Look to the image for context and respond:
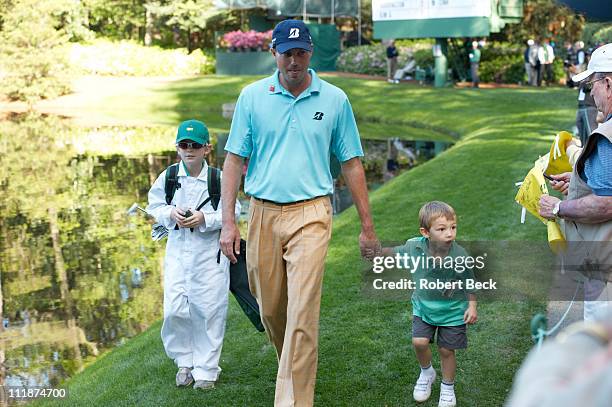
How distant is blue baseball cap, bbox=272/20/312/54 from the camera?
5.27 metres

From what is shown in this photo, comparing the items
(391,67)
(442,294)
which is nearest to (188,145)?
(442,294)

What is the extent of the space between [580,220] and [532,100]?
24.2 metres

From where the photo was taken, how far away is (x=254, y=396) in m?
6.13

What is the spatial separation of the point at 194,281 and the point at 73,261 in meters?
6.16

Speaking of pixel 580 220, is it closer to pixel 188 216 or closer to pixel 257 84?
pixel 257 84

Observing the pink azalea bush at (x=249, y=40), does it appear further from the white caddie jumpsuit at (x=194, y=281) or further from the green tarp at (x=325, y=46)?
the white caddie jumpsuit at (x=194, y=281)

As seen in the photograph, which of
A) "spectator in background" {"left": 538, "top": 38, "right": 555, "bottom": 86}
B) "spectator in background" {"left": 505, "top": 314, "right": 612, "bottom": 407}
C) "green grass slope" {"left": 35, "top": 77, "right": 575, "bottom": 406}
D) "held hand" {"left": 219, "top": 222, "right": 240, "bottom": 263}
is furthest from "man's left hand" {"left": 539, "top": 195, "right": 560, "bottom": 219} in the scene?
"spectator in background" {"left": 538, "top": 38, "right": 555, "bottom": 86}

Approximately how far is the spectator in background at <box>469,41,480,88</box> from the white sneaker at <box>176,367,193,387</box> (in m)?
28.2

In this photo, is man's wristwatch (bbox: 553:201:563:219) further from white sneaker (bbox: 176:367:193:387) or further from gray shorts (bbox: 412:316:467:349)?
white sneaker (bbox: 176:367:193:387)

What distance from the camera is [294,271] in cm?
533

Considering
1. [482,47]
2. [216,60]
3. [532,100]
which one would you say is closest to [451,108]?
[532,100]

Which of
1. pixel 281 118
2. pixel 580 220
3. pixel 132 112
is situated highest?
pixel 281 118

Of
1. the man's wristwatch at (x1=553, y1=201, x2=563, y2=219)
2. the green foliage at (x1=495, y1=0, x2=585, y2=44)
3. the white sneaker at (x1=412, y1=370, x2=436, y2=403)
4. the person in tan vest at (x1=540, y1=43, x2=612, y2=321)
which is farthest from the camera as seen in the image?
the green foliage at (x1=495, y1=0, x2=585, y2=44)

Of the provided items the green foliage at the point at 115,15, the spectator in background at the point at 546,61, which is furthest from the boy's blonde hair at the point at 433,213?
the green foliage at the point at 115,15
